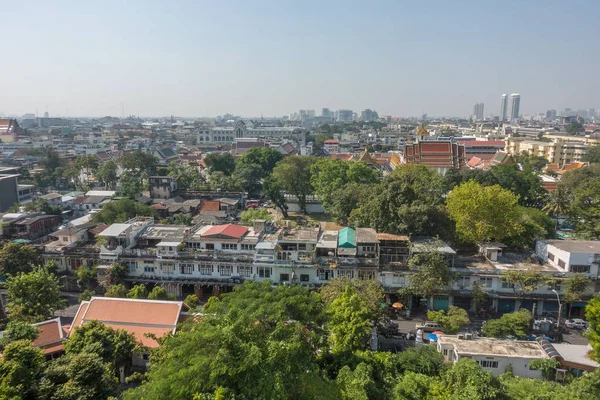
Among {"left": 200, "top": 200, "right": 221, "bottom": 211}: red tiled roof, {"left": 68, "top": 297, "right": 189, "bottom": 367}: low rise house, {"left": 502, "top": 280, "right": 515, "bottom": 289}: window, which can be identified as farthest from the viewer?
{"left": 200, "top": 200, "right": 221, "bottom": 211}: red tiled roof

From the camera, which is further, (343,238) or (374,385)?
(343,238)

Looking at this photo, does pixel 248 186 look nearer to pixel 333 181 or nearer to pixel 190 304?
pixel 333 181

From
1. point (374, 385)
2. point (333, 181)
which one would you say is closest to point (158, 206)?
point (333, 181)

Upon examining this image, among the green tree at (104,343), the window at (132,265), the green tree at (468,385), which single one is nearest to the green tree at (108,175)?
the window at (132,265)

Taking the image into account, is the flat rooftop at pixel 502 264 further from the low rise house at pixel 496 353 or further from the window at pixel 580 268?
the low rise house at pixel 496 353

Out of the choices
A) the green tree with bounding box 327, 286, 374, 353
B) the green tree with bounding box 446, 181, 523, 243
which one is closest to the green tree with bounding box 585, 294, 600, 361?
the green tree with bounding box 327, 286, 374, 353

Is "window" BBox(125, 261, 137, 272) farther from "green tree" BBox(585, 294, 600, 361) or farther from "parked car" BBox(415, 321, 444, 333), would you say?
"green tree" BBox(585, 294, 600, 361)
